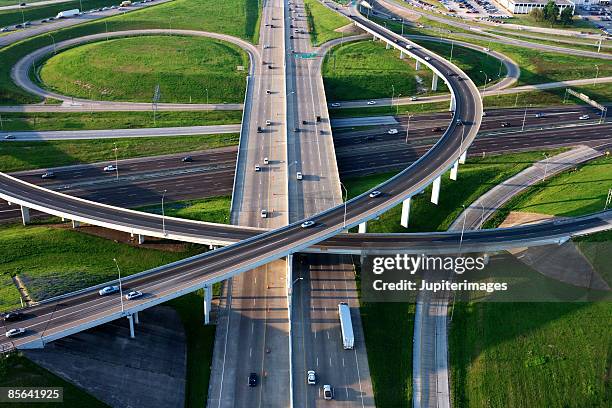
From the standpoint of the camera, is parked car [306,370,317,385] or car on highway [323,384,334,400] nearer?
car on highway [323,384,334,400]

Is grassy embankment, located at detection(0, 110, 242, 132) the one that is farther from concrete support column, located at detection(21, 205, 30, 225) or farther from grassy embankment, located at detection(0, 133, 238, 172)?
concrete support column, located at detection(21, 205, 30, 225)

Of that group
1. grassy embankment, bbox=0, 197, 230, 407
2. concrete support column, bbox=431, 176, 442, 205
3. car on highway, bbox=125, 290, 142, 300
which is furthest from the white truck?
concrete support column, bbox=431, 176, 442, 205

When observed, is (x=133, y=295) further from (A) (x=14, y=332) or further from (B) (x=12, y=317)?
(B) (x=12, y=317)

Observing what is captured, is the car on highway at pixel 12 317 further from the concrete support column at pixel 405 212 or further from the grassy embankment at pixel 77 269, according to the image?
the concrete support column at pixel 405 212

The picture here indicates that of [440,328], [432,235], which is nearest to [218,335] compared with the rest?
→ [440,328]

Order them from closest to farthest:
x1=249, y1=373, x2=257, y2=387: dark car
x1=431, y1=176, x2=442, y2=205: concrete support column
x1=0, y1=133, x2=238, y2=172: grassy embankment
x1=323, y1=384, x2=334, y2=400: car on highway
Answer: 1. x1=323, y1=384, x2=334, y2=400: car on highway
2. x1=249, y1=373, x2=257, y2=387: dark car
3. x1=431, y1=176, x2=442, y2=205: concrete support column
4. x1=0, y1=133, x2=238, y2=172: grassy embankment

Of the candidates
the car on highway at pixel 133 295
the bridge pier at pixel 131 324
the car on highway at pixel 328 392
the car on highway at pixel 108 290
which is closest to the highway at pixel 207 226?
the car on highway at pixel 133 295
